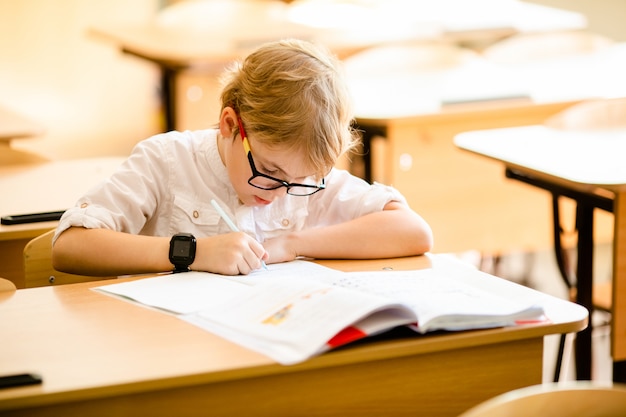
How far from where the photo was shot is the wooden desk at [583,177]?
221cm

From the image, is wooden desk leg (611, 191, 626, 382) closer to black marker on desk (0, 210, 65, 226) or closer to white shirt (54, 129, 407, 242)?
white shirt (54, 129, 407, 242)

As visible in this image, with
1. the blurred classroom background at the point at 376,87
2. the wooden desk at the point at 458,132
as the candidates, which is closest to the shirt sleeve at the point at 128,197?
the blurred classroom background at the point at 376,87

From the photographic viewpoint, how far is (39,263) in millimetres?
1749

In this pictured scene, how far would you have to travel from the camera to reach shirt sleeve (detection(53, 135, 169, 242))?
64.8 inches

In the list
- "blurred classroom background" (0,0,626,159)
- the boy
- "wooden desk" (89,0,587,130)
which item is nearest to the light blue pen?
the boy

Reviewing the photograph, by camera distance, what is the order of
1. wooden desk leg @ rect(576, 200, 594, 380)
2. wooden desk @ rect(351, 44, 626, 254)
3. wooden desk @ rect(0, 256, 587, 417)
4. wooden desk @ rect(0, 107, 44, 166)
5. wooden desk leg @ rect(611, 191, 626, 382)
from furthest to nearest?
wooden desk @ rect(351, 44, 626, 254), wooden desk @ rect(0, 107, 44, 166), wooden desk leg @ rect(576, 200, 594, 380), wooden desk leg @ rect(611, 191, 626, 382), wooden desk @ rect(0, 256, 587, 417)

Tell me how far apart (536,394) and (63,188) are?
1.62 meters

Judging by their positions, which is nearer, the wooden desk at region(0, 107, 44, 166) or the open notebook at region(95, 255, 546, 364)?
the open notebook at region(95, 255, 546, 364)

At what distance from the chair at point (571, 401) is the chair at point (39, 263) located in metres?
1.01

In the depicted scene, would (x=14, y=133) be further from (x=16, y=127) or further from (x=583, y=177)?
(x=583, y=177)

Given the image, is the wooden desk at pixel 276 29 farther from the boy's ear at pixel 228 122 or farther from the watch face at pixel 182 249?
the watch face at pixel 182 249

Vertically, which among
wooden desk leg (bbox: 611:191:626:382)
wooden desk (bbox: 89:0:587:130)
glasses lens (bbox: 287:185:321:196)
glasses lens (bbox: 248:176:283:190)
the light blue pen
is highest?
wooden desk (bbox: 89:0:587:130)

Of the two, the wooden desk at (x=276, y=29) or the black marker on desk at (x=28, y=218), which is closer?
the black marker on desk at (x=28, y=218)

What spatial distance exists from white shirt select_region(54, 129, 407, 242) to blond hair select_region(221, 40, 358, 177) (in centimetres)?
18
